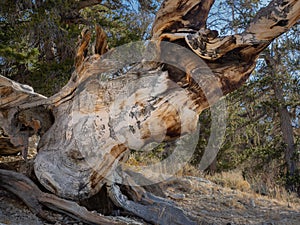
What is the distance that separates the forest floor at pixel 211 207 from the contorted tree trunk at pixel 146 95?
33 centimetres

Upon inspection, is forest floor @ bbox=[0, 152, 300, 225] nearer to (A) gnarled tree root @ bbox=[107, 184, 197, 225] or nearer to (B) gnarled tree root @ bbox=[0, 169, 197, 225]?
(B) gnarled tree root @ bbox=[0, 169, 197, 225]

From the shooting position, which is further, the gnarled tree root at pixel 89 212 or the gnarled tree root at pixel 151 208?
the gnarled tree root at pixel 151 208

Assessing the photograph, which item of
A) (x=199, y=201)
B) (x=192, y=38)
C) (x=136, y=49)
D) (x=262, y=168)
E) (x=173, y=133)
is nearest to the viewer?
(x=192, y=38)

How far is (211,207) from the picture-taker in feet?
13.9

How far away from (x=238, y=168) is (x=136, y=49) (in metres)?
5.91

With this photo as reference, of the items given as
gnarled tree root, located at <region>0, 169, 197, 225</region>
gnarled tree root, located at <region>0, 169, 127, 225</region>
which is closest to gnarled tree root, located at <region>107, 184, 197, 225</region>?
gnarled tree root, located at <region>0, 169, 197, 225</region>

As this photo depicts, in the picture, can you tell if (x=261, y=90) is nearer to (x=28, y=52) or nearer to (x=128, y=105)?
(x=28, y=52)

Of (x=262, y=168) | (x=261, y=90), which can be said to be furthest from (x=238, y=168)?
(x=261, y=90)

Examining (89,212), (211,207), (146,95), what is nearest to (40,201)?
(89,212)

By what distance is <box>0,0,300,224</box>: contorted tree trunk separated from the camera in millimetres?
3141

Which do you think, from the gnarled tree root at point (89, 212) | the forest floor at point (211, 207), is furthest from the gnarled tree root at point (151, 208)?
the forest floor at point (211, 207)

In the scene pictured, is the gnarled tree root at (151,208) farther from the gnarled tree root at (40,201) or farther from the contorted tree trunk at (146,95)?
the gnarled tree root at (40,201)

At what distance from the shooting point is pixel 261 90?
29.1ft

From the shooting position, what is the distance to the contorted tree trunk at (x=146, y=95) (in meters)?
3.14
